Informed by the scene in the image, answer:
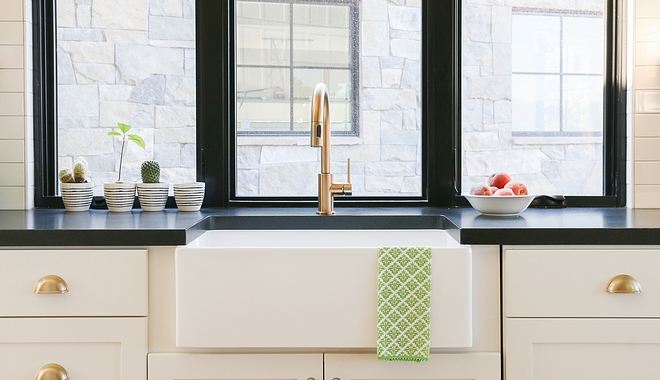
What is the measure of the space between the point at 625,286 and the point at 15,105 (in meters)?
1.89

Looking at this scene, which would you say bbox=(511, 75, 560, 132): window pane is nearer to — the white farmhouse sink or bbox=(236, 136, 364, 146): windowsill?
bbox=(236, 136, 364, 146): windowsill

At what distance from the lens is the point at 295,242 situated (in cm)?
174

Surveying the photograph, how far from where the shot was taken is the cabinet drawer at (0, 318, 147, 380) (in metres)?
1.34

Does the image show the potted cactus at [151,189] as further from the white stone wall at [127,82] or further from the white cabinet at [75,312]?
the white cabinet at [75,312]

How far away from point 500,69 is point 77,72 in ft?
4.83

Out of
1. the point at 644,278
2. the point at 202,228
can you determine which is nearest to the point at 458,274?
the point at 644,278

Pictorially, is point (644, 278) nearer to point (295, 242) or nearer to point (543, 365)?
point (543, 365)

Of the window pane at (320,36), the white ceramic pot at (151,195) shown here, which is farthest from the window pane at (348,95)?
the white ceramic pot at (151,195)

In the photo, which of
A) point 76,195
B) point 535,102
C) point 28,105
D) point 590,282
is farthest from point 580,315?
point 28,105

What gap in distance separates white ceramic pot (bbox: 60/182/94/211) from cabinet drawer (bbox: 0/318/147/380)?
23.1 inches

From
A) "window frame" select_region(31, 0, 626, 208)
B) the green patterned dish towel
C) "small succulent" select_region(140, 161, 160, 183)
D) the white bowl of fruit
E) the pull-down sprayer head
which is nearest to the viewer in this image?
the green patterned dish towel

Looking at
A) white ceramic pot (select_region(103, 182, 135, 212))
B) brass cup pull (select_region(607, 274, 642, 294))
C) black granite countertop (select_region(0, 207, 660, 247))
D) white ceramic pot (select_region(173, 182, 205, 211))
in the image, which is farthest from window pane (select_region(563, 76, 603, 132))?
white ceramic pot (select_region(103, 182, 135, 212))

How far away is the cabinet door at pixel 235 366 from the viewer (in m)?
1.36

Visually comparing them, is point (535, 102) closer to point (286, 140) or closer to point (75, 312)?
point (286, 140)
